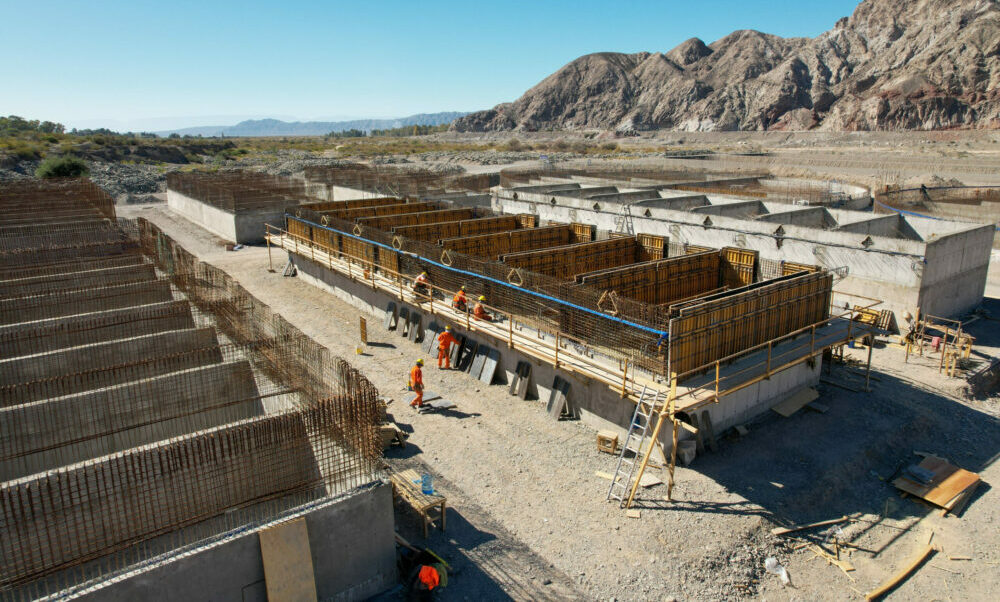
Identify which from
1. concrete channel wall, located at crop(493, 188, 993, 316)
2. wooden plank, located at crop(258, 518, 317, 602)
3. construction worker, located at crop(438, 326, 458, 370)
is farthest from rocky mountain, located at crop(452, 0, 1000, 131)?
wooden plank, located at crop(258, 518, 317, 602)

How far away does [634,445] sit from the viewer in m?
11.2

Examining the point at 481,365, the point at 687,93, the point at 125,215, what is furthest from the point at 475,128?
the point at 481,365

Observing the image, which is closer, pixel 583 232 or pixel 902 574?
pixel 902 574

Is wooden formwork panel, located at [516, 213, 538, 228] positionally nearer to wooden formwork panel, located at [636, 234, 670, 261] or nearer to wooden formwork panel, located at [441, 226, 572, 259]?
wooden formwork panel, located at [441, 226, 572, 259]

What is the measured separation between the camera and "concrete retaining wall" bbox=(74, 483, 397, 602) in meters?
6.08

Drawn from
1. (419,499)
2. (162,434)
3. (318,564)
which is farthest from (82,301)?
(318,564)

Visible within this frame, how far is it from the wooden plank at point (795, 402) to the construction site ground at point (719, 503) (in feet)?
0.51

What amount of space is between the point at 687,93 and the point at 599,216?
14336 centimetres

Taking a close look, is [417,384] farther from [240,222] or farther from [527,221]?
[240,222]

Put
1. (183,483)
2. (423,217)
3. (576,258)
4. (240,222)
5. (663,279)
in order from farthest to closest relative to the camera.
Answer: (240,222) → (423,217) → (576,258) → (663,279) → (183,483)

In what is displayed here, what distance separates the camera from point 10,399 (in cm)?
944

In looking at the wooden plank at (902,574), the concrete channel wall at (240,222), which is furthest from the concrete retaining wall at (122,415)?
the concrete channel wall at (240,222)

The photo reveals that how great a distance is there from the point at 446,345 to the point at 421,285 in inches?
94.4

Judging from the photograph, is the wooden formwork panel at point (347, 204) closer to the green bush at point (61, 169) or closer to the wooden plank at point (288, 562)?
the wooden plank at point (288, 562)
